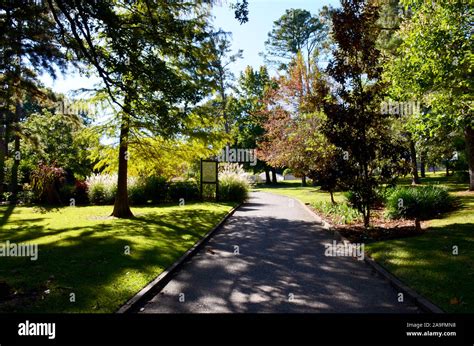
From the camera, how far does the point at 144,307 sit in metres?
5.65

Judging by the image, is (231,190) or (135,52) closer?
(135,52)

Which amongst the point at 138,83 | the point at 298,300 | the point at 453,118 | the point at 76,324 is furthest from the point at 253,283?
the point at 453,118

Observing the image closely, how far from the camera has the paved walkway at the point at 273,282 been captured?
18.2 feet

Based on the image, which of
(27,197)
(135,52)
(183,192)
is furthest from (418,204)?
(27,197)

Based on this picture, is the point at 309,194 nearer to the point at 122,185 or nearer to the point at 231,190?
the point at 231,190

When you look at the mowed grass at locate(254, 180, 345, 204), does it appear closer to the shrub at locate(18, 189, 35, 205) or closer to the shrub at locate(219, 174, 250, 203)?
the shrub at locate(219, 174, 250, 203)

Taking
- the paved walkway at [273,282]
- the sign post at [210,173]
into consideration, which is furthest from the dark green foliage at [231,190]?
the paved walkway at [273,282]

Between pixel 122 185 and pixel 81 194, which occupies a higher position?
pixel 122 185

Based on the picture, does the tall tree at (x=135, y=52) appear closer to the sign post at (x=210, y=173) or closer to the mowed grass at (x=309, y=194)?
the sign post at (x=210, y=173)

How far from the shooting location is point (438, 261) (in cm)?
757

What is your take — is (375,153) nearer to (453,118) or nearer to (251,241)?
(453,118)

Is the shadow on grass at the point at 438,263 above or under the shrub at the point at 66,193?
under

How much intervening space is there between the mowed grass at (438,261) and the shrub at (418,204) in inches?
71.2

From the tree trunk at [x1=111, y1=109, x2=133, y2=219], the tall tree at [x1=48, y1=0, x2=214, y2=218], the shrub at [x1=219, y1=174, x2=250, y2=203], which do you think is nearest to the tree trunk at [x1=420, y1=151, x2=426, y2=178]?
the shrub at [x1=219, y1=174, x2=250, y2=203]
